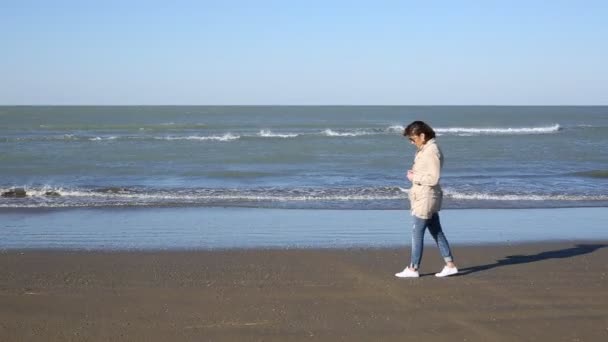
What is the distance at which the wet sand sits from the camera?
4.35m

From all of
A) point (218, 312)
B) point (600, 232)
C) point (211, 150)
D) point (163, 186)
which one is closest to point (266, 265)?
point (218, 312)

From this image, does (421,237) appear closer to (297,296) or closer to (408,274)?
(408,274)

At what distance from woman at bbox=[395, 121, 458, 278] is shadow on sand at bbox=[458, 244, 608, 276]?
437mm

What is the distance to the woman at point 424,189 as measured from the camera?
558cm

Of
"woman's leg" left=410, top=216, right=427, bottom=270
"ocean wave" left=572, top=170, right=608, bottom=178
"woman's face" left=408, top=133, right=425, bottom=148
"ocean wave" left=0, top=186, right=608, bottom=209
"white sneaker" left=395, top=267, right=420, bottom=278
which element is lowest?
"ocean wave" left=0, top=186, right=608, bottom=209

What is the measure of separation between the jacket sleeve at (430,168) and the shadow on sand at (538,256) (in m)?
1.01

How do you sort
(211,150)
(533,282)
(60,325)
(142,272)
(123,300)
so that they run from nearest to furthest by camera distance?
1. (60,325)
2. (123,300)
3. (533,282)
4. (142,272)
5. (211,150)

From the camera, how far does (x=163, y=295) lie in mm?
5207

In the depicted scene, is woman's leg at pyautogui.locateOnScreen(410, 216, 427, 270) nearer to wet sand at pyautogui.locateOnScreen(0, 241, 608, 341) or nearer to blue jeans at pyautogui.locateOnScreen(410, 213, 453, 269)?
blue jeans at pyautogui.locateOnScreen(410, 213, 453, 269)

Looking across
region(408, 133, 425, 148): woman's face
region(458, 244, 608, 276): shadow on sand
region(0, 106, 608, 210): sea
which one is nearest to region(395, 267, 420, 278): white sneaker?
region(458, 244, 608, 276): shadow on sand

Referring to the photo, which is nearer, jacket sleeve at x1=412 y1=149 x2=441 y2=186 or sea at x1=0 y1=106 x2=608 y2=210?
jacket sleeve at x1=412 y1=149 x2=441 y2=186

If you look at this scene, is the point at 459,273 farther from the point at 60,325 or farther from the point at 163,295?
the point at 60,325

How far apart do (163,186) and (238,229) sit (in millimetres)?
6132

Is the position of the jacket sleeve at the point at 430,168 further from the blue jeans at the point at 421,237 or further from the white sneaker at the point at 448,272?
the white sneaker at the point at 448,272
